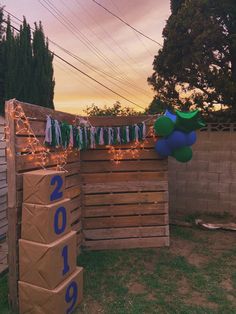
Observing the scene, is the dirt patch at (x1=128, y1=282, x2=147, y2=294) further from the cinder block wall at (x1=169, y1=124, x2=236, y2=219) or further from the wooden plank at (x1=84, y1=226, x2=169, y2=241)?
the cinder block wall at (x1=169, y1=124, x2=236, y2=219)

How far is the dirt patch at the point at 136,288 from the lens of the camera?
166 inches

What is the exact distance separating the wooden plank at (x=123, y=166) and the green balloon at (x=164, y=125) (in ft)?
2.47

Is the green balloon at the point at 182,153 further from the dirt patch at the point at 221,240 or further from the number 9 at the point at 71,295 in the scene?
the number 9 at the point at 71,295

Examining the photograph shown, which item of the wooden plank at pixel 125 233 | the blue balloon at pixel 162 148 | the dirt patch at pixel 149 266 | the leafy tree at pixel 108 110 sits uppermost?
the leafy tree at pixel 108 110

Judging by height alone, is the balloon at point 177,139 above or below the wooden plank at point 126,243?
above

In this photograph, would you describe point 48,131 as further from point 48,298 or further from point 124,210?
point 124,210

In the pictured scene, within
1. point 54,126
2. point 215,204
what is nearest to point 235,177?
point 215,204

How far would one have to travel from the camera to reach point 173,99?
895 cm

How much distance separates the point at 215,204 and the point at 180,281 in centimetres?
330

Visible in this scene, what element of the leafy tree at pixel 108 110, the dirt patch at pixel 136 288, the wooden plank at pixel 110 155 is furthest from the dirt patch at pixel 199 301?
the leafy tree at pixel 108 110

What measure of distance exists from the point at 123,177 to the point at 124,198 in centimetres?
38

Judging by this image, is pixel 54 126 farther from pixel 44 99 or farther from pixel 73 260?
pixel 44 99

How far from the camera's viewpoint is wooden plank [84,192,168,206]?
5.65 metres

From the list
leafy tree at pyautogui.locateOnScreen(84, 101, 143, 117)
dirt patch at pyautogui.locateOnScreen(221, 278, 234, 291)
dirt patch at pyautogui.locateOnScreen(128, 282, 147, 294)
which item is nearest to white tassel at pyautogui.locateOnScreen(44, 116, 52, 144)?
dirt patch at pyautogui.locateOnScreen(128, 282, 147, 294)
